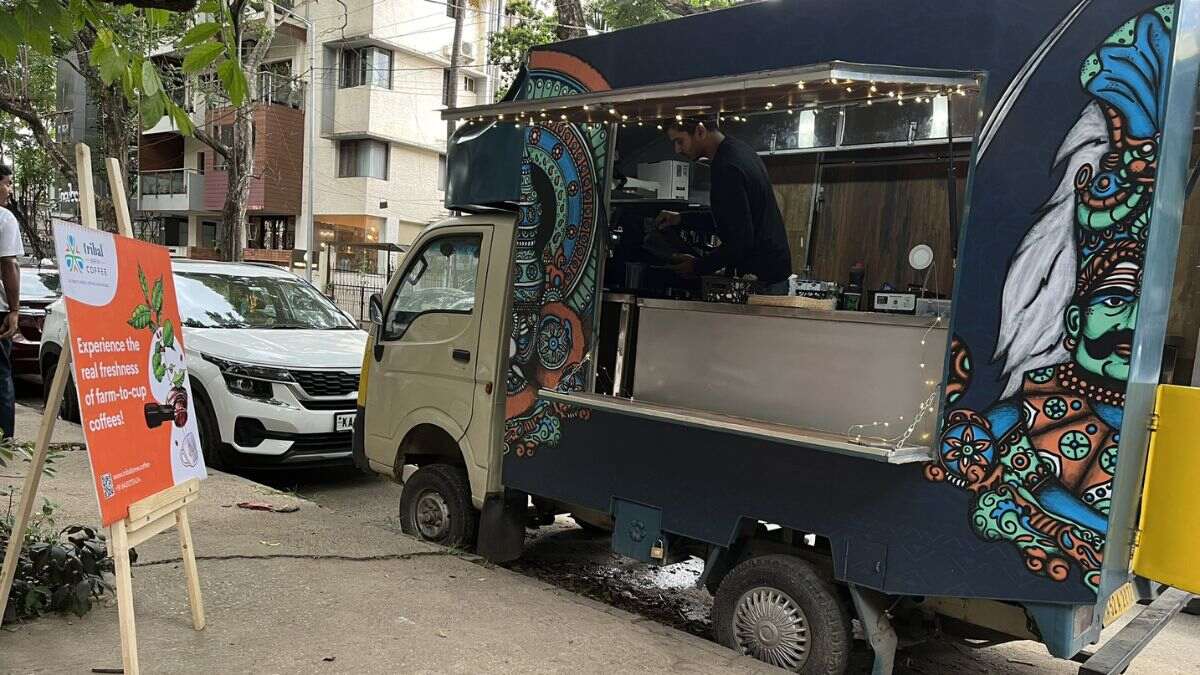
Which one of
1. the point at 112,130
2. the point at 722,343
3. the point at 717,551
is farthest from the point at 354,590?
the point at 112,130

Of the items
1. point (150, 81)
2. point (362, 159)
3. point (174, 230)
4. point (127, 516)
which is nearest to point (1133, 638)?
point (127, 516)

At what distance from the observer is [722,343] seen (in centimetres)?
422

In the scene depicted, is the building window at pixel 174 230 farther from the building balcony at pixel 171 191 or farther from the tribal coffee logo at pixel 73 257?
the tribal coffee logo at pixel 73 257

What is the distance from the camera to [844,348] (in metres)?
3.75

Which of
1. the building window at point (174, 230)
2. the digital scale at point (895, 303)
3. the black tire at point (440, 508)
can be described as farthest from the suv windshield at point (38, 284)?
the building window at point (174, 230)

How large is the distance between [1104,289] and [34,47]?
399 cm

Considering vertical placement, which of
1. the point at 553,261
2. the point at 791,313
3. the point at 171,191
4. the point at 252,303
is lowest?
the point at 252,303

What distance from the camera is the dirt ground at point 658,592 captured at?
4.55 m

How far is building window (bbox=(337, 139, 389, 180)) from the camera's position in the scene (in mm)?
27203

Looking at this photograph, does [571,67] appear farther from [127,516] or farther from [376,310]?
[127,516]

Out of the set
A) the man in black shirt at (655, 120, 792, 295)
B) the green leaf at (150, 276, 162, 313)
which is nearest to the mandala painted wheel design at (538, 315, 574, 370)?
the man in black shirt at (655, 120, 792, 295)

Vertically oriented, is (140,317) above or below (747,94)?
below

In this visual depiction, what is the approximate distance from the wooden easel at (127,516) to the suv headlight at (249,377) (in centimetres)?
329

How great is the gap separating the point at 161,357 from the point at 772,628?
2822 millimetres
